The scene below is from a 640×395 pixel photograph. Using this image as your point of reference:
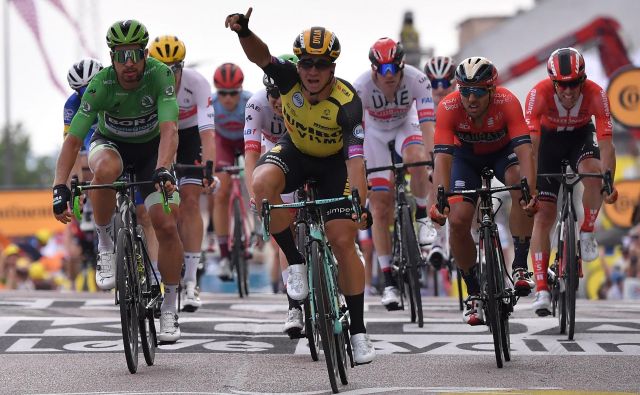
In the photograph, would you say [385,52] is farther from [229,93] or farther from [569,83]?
[229,93]

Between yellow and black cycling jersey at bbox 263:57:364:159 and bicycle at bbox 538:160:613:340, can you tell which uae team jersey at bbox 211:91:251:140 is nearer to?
bicycle at bbox 538:160:613:340

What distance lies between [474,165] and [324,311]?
289 centimetres

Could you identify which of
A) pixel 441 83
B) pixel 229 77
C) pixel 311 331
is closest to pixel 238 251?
pixel 229 77

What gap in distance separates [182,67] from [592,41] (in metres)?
21.7

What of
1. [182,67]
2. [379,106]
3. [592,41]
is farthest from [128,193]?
[592,41]

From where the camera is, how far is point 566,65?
11.7m

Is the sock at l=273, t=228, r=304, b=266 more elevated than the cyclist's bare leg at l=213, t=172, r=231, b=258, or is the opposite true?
the cyclist's bare leg at l=213, t=172, r=231, b=258

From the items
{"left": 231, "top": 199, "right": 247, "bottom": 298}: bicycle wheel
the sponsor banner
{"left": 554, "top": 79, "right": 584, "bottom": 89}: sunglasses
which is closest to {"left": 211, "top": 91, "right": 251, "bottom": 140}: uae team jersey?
{"left": 231, "top": 199, "right": 247, "bottom": 298}: bicycle wheel

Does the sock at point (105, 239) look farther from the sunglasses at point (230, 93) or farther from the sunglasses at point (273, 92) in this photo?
the sunglasses at point (230, 93)

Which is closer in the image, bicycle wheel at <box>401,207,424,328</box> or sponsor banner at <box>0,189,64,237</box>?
bicycle wheel at <box>401,207,424,328</box>

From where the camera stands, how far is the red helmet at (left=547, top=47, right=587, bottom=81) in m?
11.7

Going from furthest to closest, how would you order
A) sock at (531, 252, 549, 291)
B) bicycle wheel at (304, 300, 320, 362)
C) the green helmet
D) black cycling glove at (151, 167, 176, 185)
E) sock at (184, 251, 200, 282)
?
sock at (184, 251, 200, 282) < sock at (531, 252, 549, 291) < the green helmet < bicycle wheel at (304, 300, 320, 362) < black cycling glove at (151, 167, 176, 185)

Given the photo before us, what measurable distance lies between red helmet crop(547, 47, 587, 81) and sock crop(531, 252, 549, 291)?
154 centimetres

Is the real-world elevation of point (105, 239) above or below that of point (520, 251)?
above
